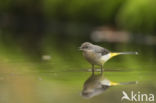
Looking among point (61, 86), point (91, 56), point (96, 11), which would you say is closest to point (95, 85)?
point (61, 86)

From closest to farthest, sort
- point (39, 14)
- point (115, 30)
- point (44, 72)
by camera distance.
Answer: point (44, 72) → point (115, 30) → point (39, 14)

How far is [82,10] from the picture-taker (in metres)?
28.3

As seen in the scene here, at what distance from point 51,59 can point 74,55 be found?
1.50 metres

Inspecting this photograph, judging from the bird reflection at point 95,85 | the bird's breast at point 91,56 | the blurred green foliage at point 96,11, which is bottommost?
the bird reflection at point 95,85

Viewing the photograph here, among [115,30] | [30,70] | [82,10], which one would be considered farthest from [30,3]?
[30,70]

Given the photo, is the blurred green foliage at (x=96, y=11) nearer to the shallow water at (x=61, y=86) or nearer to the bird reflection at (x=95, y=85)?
the shallow water at (x=61, y=86)

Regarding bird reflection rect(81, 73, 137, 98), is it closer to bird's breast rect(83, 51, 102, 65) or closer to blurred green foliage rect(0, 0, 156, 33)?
bird's breast rect(83, 51, 102, 65)

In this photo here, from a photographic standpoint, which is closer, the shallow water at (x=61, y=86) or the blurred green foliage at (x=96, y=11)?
the shallow water at (x=61, y=86)

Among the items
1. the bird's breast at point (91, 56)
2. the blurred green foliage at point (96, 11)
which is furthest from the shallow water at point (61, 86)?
the blurred green foliage at point (96, 11)

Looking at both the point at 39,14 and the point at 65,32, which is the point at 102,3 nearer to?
the point at 65,32

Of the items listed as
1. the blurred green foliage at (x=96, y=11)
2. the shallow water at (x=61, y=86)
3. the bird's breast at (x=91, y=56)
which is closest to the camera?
the shallow water at (x=61, y=86)

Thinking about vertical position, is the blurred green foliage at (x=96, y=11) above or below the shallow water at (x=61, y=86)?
above

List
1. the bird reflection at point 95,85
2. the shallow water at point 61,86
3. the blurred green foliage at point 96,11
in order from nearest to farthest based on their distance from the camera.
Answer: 1. the shallow water at point 61,86
2. the bird reflection at point 95,85
3. the blurred green foliage at point 96,11

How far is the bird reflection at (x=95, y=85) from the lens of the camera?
9.68m
